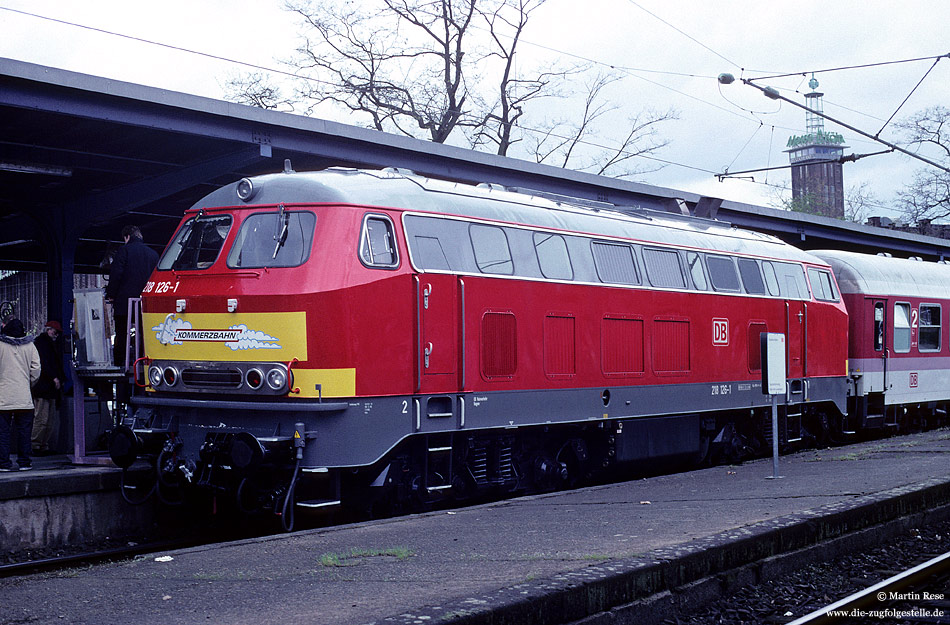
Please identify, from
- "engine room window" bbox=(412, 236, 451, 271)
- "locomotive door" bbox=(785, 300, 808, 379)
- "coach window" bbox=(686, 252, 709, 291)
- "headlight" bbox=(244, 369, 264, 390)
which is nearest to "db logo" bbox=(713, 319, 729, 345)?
"coach window" bbox=(686, 252, 709, 291)

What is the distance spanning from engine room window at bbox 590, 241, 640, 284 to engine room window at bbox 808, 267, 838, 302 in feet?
18.8

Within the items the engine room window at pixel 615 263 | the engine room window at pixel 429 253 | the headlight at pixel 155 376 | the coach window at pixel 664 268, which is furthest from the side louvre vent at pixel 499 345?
the headlight at pixel 155 376

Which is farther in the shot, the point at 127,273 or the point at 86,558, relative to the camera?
the point at 127,273

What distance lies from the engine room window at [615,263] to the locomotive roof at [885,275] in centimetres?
833

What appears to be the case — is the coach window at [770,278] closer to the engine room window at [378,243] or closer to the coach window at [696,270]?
the coach window at [696,270]

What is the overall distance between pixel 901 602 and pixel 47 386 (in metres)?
10.5

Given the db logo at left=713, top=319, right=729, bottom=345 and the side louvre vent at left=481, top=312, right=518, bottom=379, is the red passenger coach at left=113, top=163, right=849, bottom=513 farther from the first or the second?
the db logo at left=713, top=319, right=729, bottom=345

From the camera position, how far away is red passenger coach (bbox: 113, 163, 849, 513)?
Result: 963 centimetres

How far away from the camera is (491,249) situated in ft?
37.0

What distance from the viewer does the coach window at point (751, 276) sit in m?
15.8

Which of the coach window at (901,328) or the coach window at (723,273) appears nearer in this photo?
the coach window at (723,273)

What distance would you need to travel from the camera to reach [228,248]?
10.4 m

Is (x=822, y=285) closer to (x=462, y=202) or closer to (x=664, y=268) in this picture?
(x=664, y=268)

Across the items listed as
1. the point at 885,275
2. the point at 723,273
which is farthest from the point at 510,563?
the point at 885,275
